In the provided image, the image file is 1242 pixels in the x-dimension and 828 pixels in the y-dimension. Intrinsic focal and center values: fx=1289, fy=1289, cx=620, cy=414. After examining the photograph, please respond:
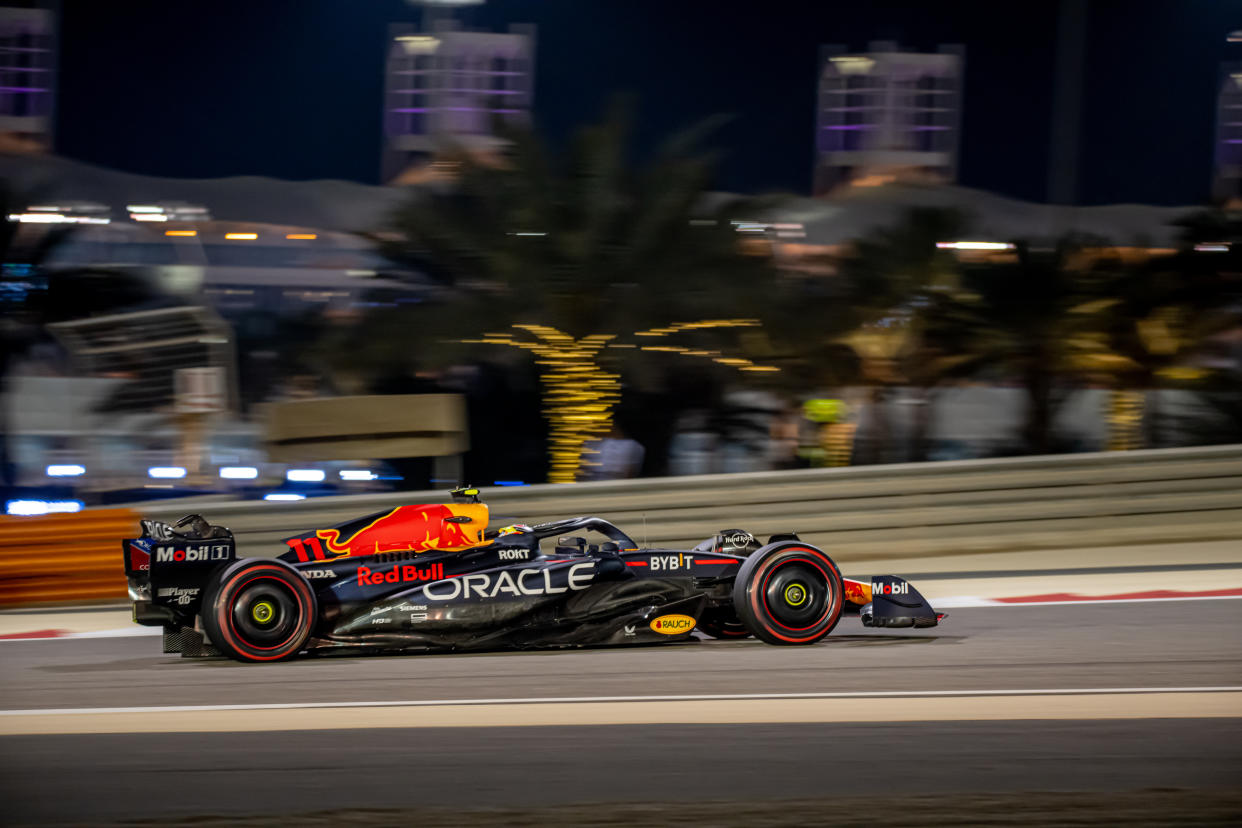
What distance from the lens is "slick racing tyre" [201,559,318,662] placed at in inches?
285

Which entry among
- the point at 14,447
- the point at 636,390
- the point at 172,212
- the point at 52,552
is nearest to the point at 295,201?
the point at 172,212

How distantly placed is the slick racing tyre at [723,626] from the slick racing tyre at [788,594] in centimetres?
34

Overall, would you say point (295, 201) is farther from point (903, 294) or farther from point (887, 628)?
point (887, 628)

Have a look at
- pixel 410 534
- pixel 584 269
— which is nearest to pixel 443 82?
pixel 584 269

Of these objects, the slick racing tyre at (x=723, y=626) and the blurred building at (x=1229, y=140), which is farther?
the blurred building at (x=1229, y=140)

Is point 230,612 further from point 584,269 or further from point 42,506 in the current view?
point 584,269

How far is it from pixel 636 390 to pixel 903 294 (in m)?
4.69

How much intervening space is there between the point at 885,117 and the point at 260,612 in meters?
25.1

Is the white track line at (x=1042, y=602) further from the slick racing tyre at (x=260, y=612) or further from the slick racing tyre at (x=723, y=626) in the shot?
the slick racing tyre at (x=260, y=612)

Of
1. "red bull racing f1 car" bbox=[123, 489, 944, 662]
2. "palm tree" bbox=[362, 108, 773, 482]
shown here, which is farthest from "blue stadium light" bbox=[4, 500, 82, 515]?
"red bull racing f1 car" bbox=[123, 489, 944, 662]

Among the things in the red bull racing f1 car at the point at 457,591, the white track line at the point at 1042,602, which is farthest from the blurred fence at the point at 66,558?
the white track line at the point at 1042,602

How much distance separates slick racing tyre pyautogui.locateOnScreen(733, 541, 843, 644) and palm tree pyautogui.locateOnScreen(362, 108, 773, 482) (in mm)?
8170

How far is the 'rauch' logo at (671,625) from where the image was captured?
7625mm

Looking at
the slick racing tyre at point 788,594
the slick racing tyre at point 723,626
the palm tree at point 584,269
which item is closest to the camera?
the slick racing tyre at point 788,594
